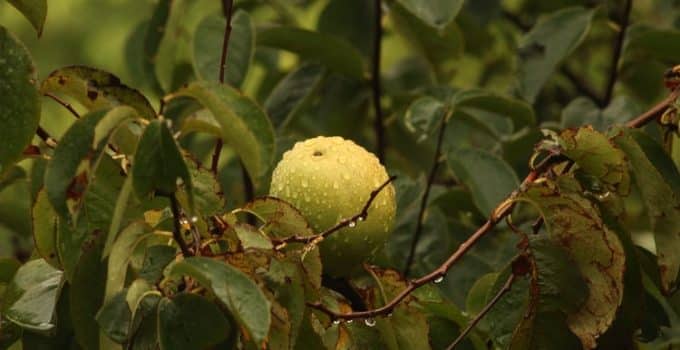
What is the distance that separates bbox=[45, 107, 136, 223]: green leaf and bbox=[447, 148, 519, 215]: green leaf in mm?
865

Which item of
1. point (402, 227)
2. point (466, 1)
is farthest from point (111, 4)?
point (402, 227)

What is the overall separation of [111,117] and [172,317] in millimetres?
167

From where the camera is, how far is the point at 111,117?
3.45 ft

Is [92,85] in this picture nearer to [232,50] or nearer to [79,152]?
[79,152]

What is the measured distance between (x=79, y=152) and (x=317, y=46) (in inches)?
42.7

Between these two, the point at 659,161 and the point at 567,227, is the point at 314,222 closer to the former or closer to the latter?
the point at 567,227

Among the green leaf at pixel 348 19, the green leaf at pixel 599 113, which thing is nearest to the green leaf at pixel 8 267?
the green leaf at pixel 599 113

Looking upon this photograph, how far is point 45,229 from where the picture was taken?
121 centimetres

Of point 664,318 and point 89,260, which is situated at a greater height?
point 89,260

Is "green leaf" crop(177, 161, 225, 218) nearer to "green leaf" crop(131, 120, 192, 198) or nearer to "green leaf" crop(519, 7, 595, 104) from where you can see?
"green leaf" crop(131, 120, 192, 198)

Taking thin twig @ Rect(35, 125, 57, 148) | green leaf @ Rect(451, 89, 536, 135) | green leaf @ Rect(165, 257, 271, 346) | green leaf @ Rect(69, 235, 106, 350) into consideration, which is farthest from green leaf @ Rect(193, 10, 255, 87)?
green leaf @ Rect(165, 257, 271, 346)

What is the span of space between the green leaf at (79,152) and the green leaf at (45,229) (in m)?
0.13

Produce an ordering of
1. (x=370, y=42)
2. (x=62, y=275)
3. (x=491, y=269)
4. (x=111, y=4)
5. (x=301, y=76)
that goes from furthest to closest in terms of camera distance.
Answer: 1. (x=111, y=4)
2. (x=370, y=42)
3. (x=301, y=76)
4. (x=491, y=269)
5. (x=62, y=275)

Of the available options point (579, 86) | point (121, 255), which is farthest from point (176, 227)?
point (579, 86)
